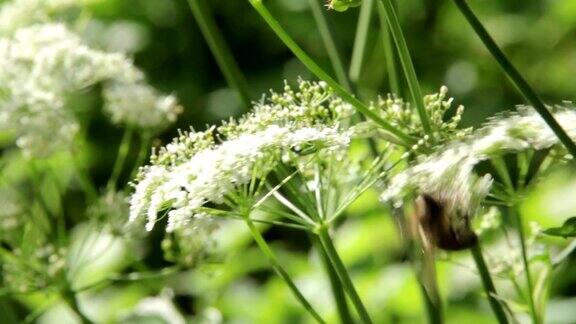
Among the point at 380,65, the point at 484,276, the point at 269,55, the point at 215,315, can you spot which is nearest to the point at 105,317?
the point at 215,315

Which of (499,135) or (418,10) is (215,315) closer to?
(499,135)

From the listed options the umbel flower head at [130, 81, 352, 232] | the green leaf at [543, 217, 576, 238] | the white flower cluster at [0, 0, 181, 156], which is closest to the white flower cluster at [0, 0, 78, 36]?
the white flower cluster at [0, 0, 181, 156]

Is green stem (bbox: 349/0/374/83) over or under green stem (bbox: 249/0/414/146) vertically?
under

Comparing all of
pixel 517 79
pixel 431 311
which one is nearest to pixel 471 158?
pixel 517 79

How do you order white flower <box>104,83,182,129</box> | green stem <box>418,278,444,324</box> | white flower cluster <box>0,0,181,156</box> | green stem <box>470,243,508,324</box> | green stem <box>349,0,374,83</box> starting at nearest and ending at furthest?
green stem <box>470,243,508,324</box>
green stem <box>418,278,444,324</box>
green stem <box>349,0,374,83</box>
white flower cluster <box>0,0,181,156</box>
white flower <box>104,83,182,129</box>

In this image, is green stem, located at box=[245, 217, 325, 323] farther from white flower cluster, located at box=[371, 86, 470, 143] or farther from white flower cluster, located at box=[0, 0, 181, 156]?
white flower cluster, located at box=[0, 0, 181, 156]

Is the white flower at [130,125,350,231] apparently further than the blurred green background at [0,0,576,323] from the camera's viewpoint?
No
